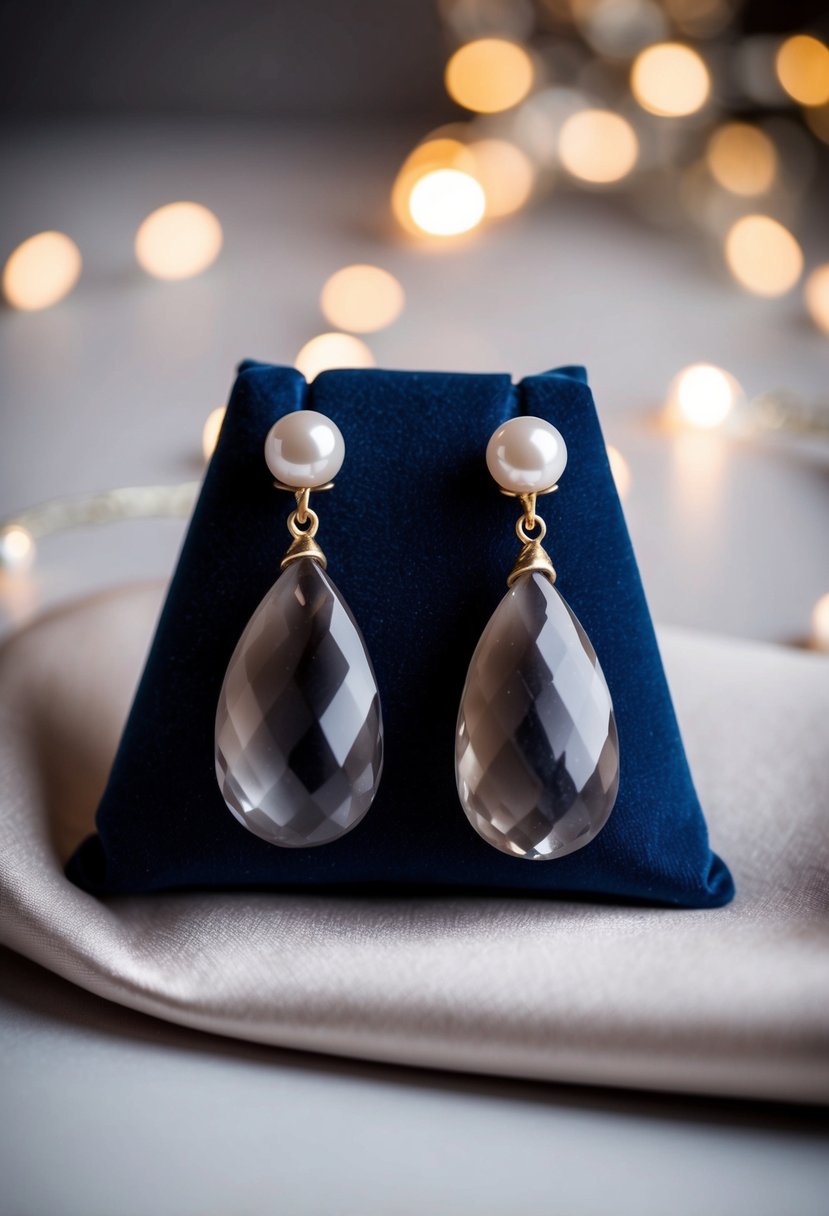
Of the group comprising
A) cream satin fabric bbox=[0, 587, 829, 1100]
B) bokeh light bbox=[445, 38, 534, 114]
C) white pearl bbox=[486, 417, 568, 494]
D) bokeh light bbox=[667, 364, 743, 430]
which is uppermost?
bokeh light bbox=[445, 38, 534, 114]

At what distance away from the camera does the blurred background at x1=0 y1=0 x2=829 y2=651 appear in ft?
4.15

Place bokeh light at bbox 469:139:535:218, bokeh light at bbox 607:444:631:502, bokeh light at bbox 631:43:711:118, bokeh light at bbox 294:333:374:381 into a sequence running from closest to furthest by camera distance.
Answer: bokeh light at bbox 607:444:631:502 < bokeh light at bbox 294:333:374:381 < bokeh light at bbox 631:43:711:118 < bokeh light at bbox 469:139:535:218

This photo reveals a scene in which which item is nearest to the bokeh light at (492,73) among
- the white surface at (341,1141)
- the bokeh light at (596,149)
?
the bokeh light at (596,149)

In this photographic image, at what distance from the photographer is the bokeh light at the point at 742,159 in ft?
6.22

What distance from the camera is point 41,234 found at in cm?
170

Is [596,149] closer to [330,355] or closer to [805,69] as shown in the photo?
[805,69]

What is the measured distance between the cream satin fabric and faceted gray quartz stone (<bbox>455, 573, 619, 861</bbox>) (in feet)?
0.24

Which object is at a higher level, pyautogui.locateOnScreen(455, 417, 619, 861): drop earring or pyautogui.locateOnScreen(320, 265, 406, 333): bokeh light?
pyautogui.locateOnScreen(320, 265, 406, 333): bokeh light

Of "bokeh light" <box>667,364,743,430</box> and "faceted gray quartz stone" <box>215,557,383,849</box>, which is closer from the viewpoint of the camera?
"faceted gray quartz stone" <box>215,557,383,849</box>

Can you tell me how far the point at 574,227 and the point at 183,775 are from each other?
4.72ft

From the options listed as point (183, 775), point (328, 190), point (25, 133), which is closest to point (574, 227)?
point (328, 190)

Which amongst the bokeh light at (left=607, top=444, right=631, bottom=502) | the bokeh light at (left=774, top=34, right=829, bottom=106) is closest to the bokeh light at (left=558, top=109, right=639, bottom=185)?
the bokeh light at (left=774, top=34, right=829, bottom=106)

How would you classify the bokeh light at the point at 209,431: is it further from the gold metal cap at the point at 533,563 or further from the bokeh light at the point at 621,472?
the gold metal cap at the point at 533,563

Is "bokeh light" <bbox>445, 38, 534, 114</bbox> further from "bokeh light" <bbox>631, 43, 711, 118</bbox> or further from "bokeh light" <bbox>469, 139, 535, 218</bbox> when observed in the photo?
"bokeh light" <bbox>631, 43, 711, 118</bbox>
